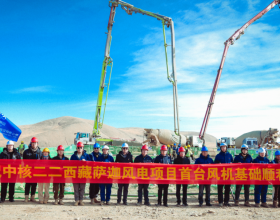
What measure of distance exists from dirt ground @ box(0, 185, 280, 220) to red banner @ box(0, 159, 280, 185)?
0.80 metres

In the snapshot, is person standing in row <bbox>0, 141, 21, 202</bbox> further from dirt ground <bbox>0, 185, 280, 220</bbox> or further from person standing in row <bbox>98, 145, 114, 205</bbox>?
person standing in row <bbox>98, 145, 114, 205</bbox>

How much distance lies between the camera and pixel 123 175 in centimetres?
816

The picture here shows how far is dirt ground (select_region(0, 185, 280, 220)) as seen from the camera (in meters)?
7.02

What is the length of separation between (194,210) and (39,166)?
5.19 meters

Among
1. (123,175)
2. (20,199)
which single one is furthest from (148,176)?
(20,199)

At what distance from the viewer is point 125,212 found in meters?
7.40

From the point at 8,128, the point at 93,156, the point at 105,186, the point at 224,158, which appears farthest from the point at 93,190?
the point at 224,158

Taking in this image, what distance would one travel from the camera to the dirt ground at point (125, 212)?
7023 mm

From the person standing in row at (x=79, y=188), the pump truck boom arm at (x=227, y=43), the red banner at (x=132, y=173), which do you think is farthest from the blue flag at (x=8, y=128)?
the pump truck boom arm at (x=227, y=43)

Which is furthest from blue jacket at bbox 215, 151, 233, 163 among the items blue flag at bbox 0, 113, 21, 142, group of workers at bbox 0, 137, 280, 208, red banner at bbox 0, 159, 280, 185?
blue flag at bbox 0, 113, 21, 142

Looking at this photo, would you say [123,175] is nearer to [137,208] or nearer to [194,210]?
[137,208]

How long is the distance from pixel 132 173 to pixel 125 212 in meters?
1.25

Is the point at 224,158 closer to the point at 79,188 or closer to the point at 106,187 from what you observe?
the point at 106,187

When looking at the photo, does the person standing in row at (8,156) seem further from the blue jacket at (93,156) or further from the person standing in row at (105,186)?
the person standing in row at (105,186)
